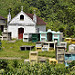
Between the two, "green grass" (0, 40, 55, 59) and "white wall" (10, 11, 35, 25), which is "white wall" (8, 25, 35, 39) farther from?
"green grass" (0, 40, 55, 59)

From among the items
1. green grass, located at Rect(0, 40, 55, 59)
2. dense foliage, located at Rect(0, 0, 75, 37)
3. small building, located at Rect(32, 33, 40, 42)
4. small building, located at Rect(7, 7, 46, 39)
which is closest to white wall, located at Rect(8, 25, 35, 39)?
small building, located at Rect(7, 7, 46, 39)

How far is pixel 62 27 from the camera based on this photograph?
146 ft

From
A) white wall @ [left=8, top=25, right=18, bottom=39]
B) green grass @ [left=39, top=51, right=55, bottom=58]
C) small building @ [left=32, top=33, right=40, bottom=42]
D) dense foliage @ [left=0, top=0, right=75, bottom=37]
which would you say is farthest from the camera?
dense foliage @ [left=0, top=0, right=75, bottom=37]

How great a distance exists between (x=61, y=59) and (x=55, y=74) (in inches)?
389

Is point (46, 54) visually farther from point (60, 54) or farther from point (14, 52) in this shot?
point (60, 54)

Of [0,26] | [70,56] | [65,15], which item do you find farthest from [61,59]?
[65,15]

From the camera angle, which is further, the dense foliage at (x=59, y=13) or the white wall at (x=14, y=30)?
the dense foliage at (x=59, y=13)

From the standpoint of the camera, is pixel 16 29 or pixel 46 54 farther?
pixel 16 29

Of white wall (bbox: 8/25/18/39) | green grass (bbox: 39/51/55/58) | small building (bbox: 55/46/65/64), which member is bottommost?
green grass (bbox: 39/51/55/58)

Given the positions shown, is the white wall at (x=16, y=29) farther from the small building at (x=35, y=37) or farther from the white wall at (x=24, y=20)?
the small building at (x=35, y=37)

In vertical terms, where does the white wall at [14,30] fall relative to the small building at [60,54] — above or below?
above

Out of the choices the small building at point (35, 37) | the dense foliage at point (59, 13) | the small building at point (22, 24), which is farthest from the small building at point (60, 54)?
the dense foliage at point (59, 13)


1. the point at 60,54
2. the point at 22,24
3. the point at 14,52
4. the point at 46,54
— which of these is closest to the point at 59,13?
the point at 22,24

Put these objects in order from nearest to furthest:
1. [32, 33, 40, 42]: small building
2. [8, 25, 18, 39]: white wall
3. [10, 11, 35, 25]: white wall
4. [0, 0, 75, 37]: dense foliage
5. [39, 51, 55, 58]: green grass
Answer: [39, 51, 55, 58]: green grass, [32, 33, 40, 42]: small building, [10, 11, 35, 25]: white wall, [8, 25, 18, 39]: white wall, [0, 0, 75, 37]: dense foliage
